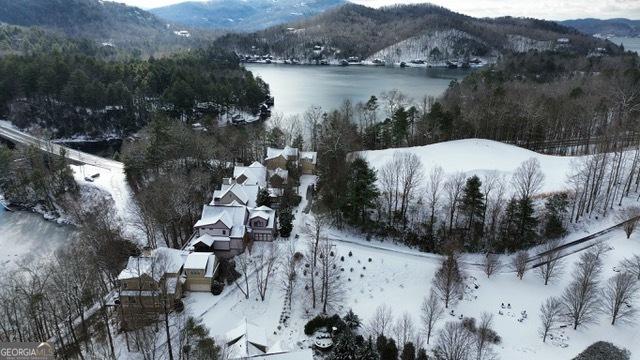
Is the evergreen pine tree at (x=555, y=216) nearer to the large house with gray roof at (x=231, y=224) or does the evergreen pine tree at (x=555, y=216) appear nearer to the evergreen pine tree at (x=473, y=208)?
the evergreen pine tree at (x=473, y=208)

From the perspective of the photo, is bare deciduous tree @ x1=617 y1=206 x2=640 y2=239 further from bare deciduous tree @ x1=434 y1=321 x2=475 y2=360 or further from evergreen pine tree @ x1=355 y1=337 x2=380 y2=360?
evergreen pine tree @ x1=355 y1=337 x2=380 y2=360

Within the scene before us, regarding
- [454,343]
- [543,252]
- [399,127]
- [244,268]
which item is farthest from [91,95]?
[543,252]

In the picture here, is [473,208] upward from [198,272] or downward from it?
upward

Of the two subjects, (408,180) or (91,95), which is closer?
(408,180)

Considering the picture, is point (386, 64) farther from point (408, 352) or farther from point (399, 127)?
point (408, 352)

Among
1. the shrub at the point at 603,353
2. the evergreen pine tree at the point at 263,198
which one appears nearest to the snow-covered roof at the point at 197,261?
the evergreen pine tree at the point at 263,198

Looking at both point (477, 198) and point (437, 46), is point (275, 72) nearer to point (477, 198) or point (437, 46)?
point (437, 46)

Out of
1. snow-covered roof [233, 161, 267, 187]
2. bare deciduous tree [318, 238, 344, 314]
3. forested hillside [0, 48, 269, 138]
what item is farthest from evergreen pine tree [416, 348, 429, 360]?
forested hillside [0, 48, 269, 138]
